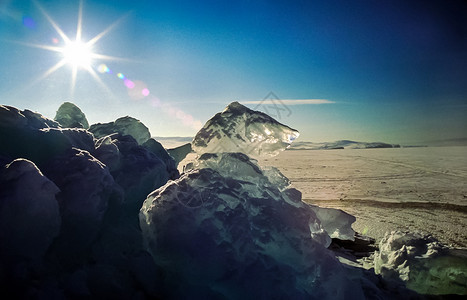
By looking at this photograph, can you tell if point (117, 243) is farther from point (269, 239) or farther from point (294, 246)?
point (294, 246)

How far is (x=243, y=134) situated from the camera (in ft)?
9.54

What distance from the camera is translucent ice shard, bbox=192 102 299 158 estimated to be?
9.25 ft

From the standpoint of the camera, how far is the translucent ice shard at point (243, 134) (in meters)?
2.82

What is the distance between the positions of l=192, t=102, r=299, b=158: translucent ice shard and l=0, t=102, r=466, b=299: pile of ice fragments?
12 millimetres

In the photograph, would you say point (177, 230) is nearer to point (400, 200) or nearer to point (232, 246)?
point (232, 246)

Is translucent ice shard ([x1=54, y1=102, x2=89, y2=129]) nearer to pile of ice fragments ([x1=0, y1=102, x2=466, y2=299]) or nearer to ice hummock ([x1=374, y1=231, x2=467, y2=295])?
pile of ice fragments ([x1=0, y1=102, x2=466, y2=299])

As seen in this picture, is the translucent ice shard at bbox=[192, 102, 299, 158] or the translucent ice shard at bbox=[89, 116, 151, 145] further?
the translucent ice shard at bbox=[89, 116, 151, 145]

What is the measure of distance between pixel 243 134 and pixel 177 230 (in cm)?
125

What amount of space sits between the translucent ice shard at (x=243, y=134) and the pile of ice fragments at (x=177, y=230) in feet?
0.04

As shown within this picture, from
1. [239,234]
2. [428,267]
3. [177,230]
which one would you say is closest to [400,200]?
[428,267]

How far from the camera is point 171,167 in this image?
4.30m

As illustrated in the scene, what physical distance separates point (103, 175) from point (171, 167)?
1.86 metres

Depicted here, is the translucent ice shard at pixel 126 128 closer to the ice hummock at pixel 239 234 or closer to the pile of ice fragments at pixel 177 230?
the pile of ice fragments at pixel 177 230

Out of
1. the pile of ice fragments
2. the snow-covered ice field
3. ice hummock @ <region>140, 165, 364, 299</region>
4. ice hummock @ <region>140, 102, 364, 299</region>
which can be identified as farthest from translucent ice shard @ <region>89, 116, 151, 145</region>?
the snow-covered ice field
